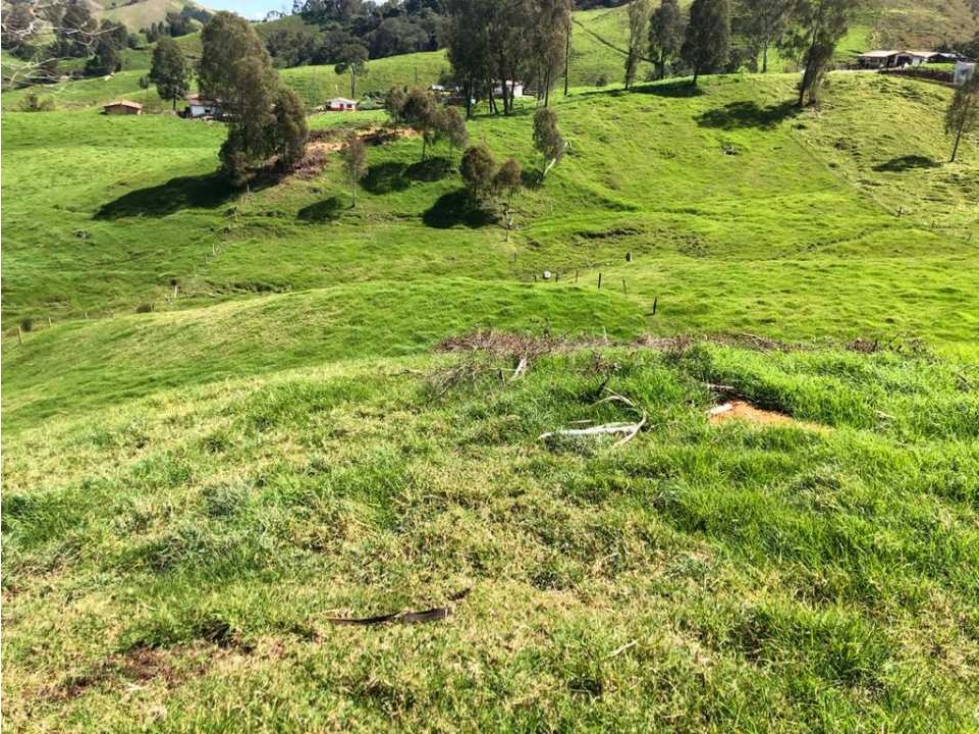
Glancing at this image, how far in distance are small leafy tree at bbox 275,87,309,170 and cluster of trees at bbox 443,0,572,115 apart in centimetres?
3127

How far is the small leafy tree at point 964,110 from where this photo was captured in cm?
7950

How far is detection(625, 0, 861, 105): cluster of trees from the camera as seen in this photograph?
9250cm

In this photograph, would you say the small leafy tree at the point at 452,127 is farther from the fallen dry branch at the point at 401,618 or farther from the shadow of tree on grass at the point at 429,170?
the fallen dry branch at the point at 401,618

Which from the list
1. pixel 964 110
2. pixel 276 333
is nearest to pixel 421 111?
pixel 276 333

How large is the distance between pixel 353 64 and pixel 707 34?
298ft

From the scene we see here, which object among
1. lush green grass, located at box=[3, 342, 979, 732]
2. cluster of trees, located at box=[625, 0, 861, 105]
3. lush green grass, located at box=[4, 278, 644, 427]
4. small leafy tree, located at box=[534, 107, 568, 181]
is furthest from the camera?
cluster of trees, located at box=[625, 0, 861, 105]

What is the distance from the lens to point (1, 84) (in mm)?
7078

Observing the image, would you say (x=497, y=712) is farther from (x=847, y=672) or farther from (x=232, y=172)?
(x=232, y=172)

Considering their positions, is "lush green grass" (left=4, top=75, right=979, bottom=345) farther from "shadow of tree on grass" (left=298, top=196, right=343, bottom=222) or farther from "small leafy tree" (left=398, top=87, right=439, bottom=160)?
"small leafy tree" (left=398, top=87, right=439, bottom=160)

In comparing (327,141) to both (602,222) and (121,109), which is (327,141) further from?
(121,109)

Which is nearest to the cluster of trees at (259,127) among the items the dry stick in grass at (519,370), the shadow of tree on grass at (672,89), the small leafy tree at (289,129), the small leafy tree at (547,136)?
the small leafy tree at (289,129)

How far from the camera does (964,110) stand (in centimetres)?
7969

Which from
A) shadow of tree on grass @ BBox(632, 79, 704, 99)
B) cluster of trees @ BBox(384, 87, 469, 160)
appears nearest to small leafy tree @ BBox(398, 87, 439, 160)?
cluster of trees @ BBox(384, 87, 469, 160)

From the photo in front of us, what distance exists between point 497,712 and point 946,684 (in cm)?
384
